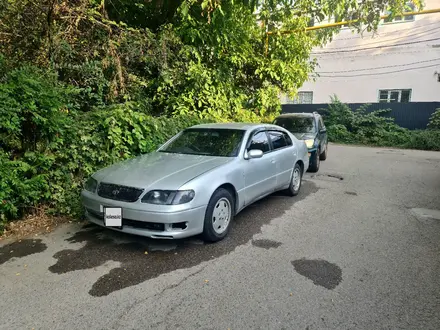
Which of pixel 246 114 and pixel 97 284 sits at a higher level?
pixel 246 114

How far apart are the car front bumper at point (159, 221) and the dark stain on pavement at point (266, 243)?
0.74 metres

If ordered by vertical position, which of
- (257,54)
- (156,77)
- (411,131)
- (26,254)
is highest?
(257,54)

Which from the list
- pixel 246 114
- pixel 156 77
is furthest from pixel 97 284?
pixel 246 114

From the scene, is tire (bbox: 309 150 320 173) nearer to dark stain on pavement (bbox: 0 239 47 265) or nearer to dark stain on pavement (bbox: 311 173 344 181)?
dark stain on pavement (bbox: 311 173 344 181)

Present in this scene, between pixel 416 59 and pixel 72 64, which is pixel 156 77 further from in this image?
pixel 416 59

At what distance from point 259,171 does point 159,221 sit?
1.81 meters

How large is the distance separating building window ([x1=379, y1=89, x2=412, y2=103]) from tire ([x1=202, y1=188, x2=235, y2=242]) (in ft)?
55.8

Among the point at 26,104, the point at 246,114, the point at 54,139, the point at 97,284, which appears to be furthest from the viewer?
the point at 246,114

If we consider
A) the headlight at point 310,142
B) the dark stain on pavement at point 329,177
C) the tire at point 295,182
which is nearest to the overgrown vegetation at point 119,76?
the headlight at point 310,142

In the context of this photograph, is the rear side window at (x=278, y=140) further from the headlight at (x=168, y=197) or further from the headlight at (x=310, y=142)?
the headlight at (x=310, y=142)

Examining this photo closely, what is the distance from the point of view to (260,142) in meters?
4.77

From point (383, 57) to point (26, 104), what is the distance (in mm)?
18259

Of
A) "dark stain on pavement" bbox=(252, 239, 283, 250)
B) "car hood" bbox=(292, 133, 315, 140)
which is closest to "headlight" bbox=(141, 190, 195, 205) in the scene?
"dark stain on pavement" bbox=(252, 239, 283, 250)

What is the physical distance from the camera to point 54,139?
13.9 feet
